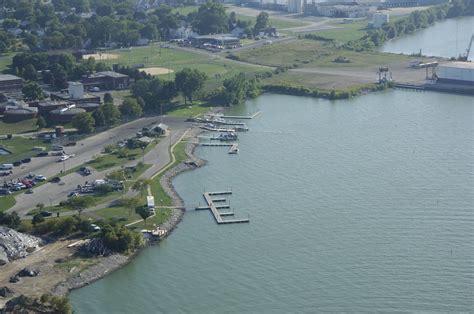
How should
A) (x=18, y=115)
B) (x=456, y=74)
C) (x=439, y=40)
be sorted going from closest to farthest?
1. (x=18, y=115)
2. (x=456, y=74)
3. (x=439, y=40)

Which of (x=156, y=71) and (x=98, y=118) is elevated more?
(x=156, y=71)

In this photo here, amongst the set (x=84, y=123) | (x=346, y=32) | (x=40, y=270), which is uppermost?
(x=346, y=32)

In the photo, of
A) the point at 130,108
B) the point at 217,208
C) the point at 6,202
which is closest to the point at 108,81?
the point at 130,108

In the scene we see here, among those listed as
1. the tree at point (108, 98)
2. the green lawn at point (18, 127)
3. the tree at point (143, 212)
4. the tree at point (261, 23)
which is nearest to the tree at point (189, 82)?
the tree at point (108, 98)

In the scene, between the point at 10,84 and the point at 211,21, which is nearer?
the point at 10,84

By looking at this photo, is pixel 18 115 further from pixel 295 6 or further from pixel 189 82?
pixel 295 6

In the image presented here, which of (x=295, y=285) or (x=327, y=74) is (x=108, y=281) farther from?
(x=327, y=74)

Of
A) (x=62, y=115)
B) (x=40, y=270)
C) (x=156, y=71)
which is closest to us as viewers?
(x=40, y=270)
